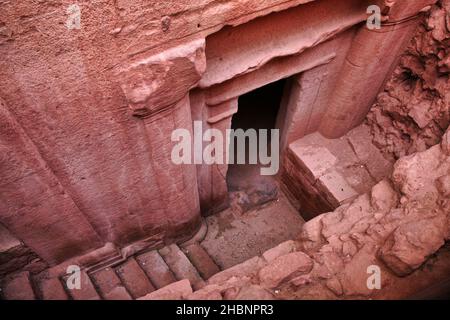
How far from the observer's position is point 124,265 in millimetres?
4512

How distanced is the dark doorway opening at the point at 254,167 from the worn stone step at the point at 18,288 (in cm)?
289

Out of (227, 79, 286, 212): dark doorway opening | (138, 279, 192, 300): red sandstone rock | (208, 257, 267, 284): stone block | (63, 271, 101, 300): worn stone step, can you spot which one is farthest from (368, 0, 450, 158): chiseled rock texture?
(63, 271, 101, 300): worn stone step

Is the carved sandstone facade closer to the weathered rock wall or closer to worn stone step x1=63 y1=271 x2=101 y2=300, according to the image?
worn stone step x1=63 y1=271 x2=101 y2=300

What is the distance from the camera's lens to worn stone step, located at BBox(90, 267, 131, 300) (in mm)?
4031

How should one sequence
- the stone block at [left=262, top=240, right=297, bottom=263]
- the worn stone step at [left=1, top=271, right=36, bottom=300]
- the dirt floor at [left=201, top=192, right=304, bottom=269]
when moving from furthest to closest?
the dirt floor at [left=201, top=192, right=304, bottom=269] < the worn stone step at [left=1, top=271, right=36, bottom=300] < the stone block at [left=262, top=240, right=297, bottom=263]

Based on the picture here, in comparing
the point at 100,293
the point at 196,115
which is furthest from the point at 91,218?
the point at 196,115

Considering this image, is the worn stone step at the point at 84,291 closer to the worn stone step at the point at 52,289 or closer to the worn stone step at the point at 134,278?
the worn stone step at the point at 52,289

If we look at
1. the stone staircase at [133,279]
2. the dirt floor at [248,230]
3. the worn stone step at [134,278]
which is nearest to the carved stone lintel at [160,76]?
the stone staircase at [133,279]

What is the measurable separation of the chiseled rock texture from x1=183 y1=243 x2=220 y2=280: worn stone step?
9.09 feet

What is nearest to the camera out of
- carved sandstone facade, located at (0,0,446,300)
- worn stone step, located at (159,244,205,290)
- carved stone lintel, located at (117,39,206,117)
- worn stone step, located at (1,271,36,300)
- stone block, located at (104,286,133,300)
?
carved sandstone facade, located at (0,0,446,300)

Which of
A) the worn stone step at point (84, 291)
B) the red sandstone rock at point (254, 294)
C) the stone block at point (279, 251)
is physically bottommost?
the red sandstone rock at point (254, 294)

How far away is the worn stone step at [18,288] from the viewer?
12.1ft

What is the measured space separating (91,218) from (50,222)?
16.2 inches

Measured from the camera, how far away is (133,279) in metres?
4.35
